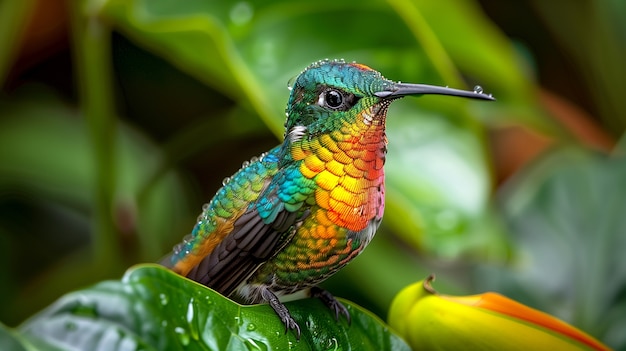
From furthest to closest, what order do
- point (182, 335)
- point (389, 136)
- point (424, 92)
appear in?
point (389, 136) < point (182, 335) < point (424, 92)

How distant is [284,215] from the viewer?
54 centimetres

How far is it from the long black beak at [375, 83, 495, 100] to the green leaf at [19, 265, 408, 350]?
0.16 metres

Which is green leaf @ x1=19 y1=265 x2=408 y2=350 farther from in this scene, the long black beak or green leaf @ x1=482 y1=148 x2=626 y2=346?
green leaf @ x1=482 y1=148 x2=626 y2=346

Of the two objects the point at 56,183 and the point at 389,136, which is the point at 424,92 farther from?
the point at 56,183

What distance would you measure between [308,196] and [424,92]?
103mm

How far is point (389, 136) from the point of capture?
1008 mm

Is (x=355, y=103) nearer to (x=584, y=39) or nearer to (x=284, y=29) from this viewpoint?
(x=284, y=29)

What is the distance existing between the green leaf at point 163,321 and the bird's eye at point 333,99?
137mm

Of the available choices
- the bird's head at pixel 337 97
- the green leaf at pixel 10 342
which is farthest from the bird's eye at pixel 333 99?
the green leaf at pixel 10 342

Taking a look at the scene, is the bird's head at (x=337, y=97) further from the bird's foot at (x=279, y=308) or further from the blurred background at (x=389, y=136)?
the blurred background at (x=389, y=136)

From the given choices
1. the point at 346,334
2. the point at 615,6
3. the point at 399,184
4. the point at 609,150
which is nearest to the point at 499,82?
the point at 609,150

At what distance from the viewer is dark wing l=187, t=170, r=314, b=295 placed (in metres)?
0.53

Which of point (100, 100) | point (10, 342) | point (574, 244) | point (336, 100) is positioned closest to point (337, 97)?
point (336, 100)

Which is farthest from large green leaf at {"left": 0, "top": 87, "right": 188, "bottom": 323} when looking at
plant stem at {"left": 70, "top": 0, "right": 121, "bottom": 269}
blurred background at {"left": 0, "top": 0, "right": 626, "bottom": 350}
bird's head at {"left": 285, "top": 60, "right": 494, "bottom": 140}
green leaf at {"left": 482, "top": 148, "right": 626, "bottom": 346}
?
bird's head at {"left": 285, "top": 60, "right": 494, "bottom": 140}
